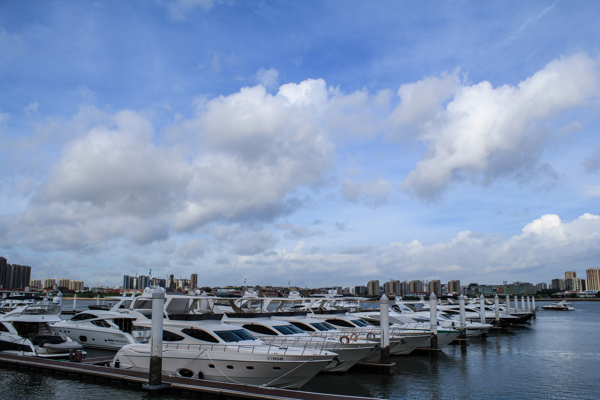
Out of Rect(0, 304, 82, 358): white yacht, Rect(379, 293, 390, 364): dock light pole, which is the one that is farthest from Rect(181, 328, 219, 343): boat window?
Rect(379, 293, 390, 364): dock light pole

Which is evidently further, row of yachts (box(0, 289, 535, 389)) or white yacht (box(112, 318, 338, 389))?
row of yachts (box(0, 289, 535, 389))

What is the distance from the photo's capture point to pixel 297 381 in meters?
16.5

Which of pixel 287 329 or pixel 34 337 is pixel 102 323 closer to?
pixel 34 337

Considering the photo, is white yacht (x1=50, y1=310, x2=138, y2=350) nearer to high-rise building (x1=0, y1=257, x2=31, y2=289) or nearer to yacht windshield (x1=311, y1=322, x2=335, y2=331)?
yacht windshield (x1=311, y1=322, x2=335, y2=331)

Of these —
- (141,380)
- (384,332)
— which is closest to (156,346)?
(141,380)

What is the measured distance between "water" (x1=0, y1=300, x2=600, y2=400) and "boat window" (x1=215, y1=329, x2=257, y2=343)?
107 inches

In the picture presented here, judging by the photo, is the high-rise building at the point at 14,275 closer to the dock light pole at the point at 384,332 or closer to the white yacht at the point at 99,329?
the white yacht at the point at 99,329

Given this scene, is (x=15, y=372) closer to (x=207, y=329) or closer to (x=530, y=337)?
(x=207, y=329)

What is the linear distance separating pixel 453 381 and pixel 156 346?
1348 cm

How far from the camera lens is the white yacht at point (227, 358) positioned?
52.4 feet

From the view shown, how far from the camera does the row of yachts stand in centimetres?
1620

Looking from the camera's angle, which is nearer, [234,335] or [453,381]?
[234,335]

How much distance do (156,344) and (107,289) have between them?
641ft

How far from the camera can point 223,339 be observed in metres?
16.9
